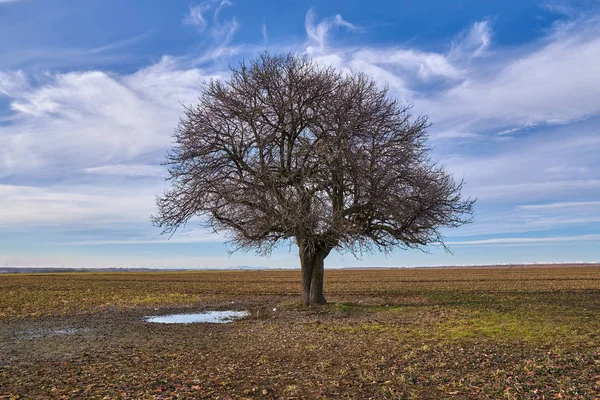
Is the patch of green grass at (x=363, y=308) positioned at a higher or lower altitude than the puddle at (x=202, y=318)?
higher

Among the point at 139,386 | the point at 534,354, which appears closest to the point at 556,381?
the point at 534,354

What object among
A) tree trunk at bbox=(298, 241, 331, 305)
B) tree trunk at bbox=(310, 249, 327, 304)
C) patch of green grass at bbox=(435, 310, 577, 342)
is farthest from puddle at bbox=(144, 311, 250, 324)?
patch of green grass at bbox=(435, 310, 577, 342)

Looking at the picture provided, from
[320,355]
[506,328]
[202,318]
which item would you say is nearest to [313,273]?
[202,318]

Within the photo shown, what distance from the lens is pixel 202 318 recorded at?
79.5 ft

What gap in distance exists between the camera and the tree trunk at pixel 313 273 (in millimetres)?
25922

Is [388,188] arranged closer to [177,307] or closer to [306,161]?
[306,161]

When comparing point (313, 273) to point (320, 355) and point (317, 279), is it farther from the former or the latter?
point (320, 355)

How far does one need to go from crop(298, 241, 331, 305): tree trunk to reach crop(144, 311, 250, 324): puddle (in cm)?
349

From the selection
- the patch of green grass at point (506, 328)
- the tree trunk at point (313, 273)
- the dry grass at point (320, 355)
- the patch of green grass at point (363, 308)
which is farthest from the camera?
the tree trunk at point (313, 273)

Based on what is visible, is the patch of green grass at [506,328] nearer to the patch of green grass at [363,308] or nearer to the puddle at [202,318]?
the patch of green grass at [363,308]

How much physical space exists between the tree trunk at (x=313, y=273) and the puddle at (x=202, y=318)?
11.5 feet

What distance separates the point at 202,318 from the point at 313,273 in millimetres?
6310

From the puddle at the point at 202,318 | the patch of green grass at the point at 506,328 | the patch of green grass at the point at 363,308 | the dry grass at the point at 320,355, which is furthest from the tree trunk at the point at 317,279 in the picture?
the patch of green grass at the point at 506,328

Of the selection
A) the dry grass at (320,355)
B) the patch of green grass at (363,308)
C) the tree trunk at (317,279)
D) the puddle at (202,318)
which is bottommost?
the puddle at (202,318)
